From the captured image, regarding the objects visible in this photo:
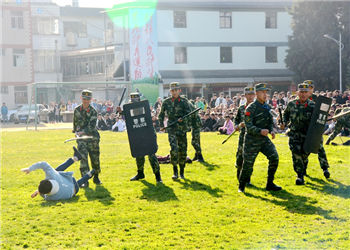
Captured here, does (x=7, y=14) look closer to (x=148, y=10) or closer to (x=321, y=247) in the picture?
(x=148, y=10)

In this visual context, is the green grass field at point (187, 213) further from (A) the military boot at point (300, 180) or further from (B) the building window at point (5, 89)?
(B) the building window at point (5, 89)

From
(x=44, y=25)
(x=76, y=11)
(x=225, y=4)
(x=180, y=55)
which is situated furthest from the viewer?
(x=76, y=11)

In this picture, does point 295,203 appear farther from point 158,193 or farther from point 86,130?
point 86,130

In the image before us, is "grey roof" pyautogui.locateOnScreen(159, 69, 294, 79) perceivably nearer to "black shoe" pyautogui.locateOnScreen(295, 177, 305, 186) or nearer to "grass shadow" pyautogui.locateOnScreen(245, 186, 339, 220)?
"black shoe" pyautogui.locateOnScreen(295, 177, 305, 186)

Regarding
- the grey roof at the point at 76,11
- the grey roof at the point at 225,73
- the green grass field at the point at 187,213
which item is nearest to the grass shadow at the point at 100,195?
the green grass field at the point at 187,213

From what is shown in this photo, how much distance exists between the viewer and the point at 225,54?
48125 mm

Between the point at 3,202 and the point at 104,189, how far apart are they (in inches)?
81.9

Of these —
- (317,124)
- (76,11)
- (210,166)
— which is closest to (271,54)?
(76,11)

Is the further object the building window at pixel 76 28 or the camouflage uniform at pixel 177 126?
the building window at pixel 76 28

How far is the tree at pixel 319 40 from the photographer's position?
154 ft

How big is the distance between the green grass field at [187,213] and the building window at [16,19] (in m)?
46.4

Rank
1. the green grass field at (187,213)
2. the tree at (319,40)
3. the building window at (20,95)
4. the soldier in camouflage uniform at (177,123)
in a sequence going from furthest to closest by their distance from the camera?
the building window at (20,95) < the tree at (319,40) < the soldier in camouflage uniform at (177,123) < the green grass field at (187,213)

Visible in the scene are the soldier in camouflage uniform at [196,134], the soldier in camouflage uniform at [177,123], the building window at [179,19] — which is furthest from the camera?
the building window at [179,19]

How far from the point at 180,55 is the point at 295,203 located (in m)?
38.2
